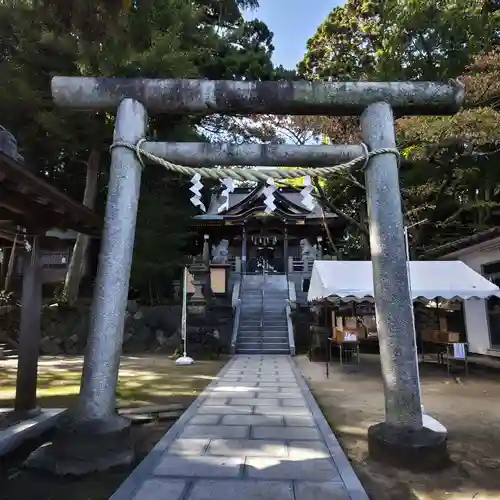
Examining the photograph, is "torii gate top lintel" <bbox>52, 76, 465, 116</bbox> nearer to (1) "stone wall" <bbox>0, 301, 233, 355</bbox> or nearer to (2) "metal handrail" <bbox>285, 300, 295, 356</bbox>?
(2) "metal handrail" <bbox>285, 300, 295, 356</bbox>

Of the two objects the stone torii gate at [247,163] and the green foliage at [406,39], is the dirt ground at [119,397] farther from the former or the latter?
the green foliage at [406,39]

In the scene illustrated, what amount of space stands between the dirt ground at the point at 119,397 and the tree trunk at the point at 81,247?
162 inches

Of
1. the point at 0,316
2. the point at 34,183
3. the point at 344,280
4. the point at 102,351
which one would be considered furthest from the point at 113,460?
the point at 0,316

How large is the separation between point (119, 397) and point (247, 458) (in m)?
4.08

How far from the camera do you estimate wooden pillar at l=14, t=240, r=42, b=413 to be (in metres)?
4.80

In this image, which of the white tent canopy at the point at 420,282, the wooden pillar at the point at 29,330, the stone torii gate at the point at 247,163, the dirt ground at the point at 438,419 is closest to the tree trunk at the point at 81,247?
the white tent canopy at the point at 420,282

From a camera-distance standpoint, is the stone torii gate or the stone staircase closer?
the stone torii gate

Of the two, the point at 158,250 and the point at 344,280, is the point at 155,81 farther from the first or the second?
the point at 158,250

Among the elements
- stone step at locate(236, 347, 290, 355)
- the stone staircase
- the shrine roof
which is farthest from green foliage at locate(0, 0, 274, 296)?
stone step at locate(236, 347, 290, 355)

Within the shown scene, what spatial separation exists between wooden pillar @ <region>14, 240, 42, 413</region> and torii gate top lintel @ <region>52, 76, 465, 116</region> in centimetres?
195

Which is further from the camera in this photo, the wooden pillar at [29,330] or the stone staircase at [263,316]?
the stone staircase at [263,316]

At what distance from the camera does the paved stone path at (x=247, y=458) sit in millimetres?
→ 3152

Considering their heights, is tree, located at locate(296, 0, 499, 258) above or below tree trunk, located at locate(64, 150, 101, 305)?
above

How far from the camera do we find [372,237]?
14.6 ft
